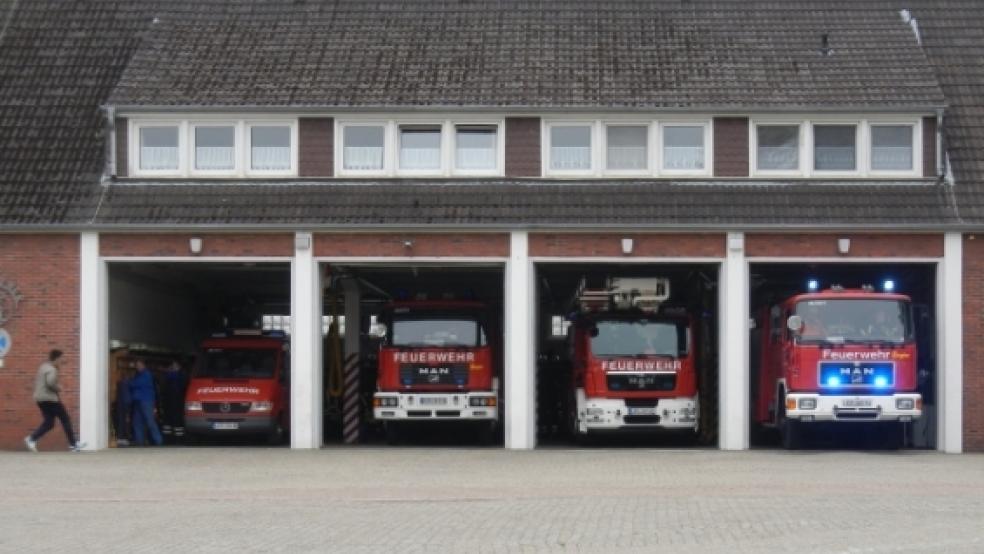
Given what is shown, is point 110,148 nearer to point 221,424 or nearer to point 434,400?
point 221,424

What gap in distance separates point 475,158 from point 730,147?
464cm

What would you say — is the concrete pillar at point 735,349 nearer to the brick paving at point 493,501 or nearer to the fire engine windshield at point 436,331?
the brick paving at point 493,501

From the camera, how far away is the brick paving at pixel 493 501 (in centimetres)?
1542

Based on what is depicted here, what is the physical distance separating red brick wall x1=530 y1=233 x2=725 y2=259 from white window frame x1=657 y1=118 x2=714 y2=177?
1.47 meters

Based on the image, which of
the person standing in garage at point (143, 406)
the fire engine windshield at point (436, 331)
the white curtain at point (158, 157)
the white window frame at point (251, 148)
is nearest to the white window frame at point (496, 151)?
the white window frame at point (251, 148)

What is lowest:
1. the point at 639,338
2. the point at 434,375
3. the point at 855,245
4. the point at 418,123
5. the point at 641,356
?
the point at 434,375

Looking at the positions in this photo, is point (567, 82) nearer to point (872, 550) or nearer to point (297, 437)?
point (297, 437)

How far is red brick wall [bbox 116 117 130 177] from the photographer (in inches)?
1230

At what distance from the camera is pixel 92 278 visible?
3023 cm

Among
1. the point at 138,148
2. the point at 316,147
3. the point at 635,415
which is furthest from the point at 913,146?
the point at 138,148

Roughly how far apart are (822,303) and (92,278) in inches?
500

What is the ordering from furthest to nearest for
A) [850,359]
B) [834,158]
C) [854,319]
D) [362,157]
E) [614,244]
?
[362,157] < [834,158] < [614,244] < [854,319] < [850,359]

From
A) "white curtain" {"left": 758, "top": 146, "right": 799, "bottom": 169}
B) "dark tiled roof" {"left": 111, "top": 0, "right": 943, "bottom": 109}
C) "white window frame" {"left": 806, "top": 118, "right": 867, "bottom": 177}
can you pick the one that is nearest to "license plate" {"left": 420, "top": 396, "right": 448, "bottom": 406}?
"dark tiled roof" {"left": 111, "top": 0, "right": 943, "bottom": 109}

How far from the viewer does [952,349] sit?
29.7 metres
